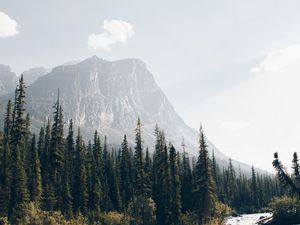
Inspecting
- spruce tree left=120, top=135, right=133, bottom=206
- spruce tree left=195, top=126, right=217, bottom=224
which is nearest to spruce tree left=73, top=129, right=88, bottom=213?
spruce tree left=120, top=135, right=133, bottom=206

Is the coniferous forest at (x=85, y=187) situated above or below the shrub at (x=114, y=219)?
above

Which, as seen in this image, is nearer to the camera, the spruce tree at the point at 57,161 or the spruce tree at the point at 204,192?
the spruce tree at the point at 204,192

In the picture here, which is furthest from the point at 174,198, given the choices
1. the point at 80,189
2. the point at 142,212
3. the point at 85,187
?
the point at 80,189

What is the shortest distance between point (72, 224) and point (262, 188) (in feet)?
437

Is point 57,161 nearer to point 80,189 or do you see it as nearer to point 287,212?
point 80,189

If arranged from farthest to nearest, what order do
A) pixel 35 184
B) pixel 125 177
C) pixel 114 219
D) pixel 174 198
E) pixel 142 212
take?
pixel 125 177, pixel 174 198, pixel 35 184, pixel 114 219, pixel 142 212

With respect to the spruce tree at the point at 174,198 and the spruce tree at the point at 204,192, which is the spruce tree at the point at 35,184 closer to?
the spruce tree at the point at 174,198

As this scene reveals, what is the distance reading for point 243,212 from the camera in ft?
469

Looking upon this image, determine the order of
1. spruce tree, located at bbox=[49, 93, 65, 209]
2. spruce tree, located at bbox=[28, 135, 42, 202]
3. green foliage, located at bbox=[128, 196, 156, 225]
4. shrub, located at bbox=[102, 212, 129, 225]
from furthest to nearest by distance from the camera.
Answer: spruce tree, located at bbox=[49, 93, 65, 209], spruce tree, located at bbox=[28, 135, 42, 202], shrub, located at bbox=[102, 212, 129, 225], green foliage, located at bbox=[128, 196, 156, 225]

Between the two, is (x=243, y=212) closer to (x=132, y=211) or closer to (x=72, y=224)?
(x=132, y=211)

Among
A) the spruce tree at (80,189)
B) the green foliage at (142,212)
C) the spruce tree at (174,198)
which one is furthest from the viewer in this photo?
the spruce tree at (80,189)

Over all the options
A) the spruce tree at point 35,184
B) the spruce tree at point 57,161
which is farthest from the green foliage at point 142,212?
the spruce tree at point 35,184

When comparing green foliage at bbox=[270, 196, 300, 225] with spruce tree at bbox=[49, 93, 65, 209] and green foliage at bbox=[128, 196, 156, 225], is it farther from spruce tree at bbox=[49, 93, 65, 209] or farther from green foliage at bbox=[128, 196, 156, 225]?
spruce tree at bbox=[49, 93, 65, 209]

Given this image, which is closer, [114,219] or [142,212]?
[142,212]
